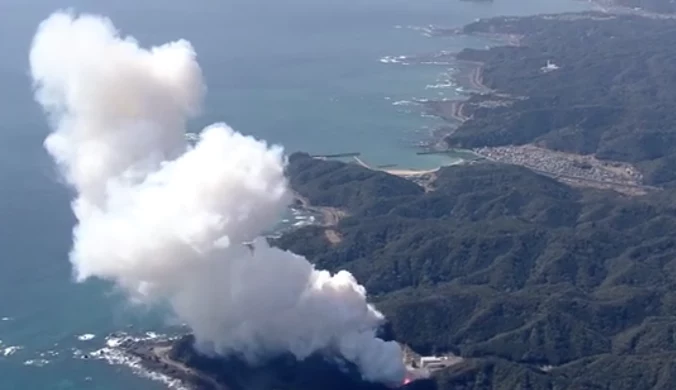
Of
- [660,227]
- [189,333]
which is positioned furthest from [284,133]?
[189,333]

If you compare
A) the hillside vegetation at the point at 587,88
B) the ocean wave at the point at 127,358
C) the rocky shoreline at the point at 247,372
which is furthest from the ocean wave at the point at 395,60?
the rocky shoreline at the point at 247,372

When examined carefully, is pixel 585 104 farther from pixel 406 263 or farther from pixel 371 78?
pixel 406 263

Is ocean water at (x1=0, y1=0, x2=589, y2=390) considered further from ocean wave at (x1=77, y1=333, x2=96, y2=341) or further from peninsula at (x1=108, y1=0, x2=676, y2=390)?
peninsula at (x1=108, y1=0, x2=676, y2=390)

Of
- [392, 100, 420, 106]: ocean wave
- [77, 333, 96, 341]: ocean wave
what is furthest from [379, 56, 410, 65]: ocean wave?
[77, 333, 96, 341]: ocean wave

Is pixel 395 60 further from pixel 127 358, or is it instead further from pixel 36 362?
pixel 36 362

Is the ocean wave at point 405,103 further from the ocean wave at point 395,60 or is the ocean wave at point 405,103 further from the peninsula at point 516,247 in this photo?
the ocean wave at point 395,60
